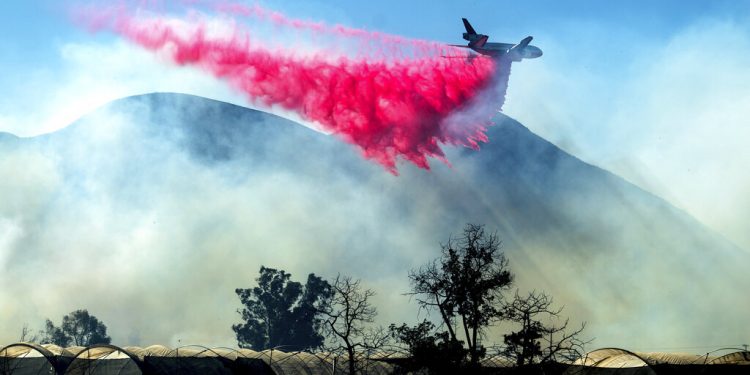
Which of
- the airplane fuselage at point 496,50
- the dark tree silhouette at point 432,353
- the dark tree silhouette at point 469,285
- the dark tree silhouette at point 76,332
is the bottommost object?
the dark tree silhouette at point 432,353

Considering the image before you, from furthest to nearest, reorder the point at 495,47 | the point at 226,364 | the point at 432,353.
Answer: the point at 495,47
the point at 226,364
the point at 432,353

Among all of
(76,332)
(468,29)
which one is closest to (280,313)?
(76,332)

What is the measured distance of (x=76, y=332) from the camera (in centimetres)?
17600

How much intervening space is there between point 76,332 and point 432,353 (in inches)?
5688

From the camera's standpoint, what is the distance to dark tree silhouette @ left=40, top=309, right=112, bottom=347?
577 ft

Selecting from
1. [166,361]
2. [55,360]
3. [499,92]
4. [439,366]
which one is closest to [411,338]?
[439,366]

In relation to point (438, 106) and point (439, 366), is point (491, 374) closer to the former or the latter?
point (439, 366)

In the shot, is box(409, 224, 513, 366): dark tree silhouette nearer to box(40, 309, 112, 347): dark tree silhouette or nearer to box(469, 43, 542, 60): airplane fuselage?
box(469, 43, 542, 60): airplane fuselage

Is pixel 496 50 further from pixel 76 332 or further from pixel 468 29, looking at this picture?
pixel 76 332

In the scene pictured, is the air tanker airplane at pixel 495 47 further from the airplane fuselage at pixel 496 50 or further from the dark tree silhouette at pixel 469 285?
the dark tree silhouette at pixel 469 285

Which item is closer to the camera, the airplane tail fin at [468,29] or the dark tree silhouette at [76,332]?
the airplane tail fin at [468,29]

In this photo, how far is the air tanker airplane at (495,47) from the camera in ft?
302

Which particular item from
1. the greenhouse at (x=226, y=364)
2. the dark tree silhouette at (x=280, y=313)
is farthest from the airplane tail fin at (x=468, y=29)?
the dark tree silhouette at (x=280, y=313)

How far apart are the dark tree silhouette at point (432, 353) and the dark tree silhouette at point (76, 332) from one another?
139025 mm
